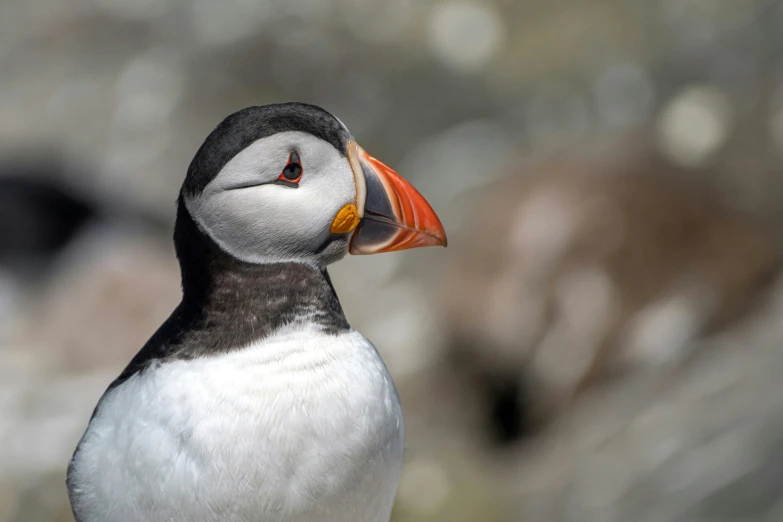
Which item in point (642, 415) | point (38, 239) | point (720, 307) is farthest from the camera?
point (38, 239)

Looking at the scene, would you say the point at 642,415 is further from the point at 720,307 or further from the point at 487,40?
the point at 487,40

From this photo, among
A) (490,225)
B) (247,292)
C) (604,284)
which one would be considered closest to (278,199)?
(247,292)

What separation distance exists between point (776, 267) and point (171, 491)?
218 inches

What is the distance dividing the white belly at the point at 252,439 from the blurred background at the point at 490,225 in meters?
2.66

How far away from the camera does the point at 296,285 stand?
252cm

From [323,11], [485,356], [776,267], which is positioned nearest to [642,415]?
[485,356]

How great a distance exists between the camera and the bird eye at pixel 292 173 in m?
2.42

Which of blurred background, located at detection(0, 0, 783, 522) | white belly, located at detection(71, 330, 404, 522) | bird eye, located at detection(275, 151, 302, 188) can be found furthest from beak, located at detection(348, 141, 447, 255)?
blurred background, located at detection(0, 0, 783, 522)

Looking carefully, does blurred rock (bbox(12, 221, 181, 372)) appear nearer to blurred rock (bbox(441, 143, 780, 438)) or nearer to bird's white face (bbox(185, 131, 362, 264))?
blurred rock (bbox(441, 143, 780, 438))

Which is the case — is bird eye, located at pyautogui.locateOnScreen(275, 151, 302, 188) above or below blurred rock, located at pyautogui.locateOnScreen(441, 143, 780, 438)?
above

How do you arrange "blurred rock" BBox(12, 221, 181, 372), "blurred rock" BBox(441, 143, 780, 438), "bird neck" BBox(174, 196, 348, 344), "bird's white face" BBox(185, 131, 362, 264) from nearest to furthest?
"bird's white face" BBox(185, 131, 362, 264) < "bird neck" BBox(174, 196, 348, 344) < "blurred rock" BBox(441, 143, 780, 438) < "blurred rock" BBox(12, 221, 181, 372)

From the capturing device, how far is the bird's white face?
2.39 metres

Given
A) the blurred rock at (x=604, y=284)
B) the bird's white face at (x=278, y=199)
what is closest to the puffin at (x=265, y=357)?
the bird's white face at (x=278, y=199)

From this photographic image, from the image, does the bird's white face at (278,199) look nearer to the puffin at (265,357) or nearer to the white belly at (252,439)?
the puffin at (265,357)
